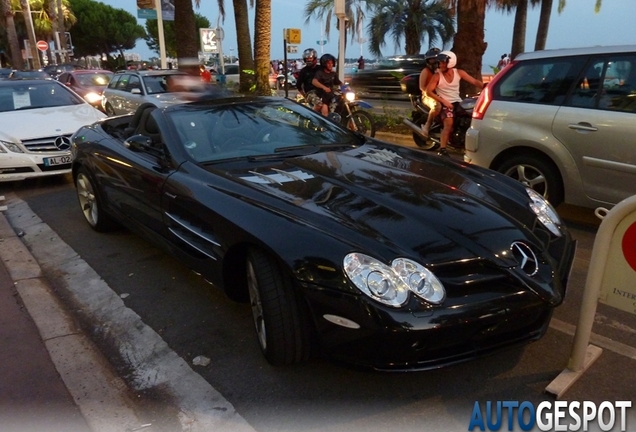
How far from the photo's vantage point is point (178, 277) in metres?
4.33

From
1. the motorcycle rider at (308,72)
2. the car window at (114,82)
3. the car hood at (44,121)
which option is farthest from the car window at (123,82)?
the motorcycle rider at (308,72)

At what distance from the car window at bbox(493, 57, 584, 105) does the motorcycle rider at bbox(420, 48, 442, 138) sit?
2293 millimetres

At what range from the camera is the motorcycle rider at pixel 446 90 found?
758 centimetres

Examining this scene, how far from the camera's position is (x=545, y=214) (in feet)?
10.9

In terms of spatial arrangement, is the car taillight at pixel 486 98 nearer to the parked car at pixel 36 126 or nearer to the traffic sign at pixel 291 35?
the parked car at pixel 36 126

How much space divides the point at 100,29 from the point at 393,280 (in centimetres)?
7021

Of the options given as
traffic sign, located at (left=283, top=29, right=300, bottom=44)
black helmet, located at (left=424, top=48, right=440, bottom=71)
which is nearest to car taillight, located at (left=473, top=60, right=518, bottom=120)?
black helmet, located at (left=424, top=48, right=440, bottom=71)

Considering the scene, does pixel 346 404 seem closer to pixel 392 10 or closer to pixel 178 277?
pixel 178 277

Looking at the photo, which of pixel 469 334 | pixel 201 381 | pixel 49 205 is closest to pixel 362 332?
pixel 469 334

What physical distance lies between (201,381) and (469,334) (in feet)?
4.69

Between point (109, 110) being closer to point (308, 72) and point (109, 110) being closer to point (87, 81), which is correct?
point (87, 81)

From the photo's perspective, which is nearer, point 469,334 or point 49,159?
point 469,334

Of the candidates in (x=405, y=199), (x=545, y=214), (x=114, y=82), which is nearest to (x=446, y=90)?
(x=545, y=214)

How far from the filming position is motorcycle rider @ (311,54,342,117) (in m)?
9.61
